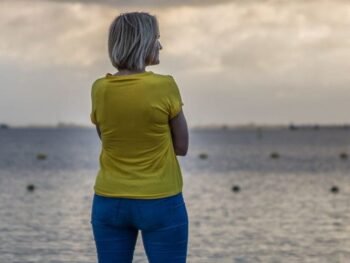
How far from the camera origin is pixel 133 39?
4.75 meters

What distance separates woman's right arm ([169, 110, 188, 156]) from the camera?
484 cm

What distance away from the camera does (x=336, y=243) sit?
19.3 meters

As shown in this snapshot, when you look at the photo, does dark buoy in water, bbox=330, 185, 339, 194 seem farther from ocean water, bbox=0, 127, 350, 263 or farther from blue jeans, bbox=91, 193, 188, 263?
blue jeans, bbox=91, 193, 188, 263

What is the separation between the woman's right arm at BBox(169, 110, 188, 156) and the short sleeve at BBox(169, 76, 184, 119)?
1.2 inches

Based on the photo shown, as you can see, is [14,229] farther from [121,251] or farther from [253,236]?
[121,251]

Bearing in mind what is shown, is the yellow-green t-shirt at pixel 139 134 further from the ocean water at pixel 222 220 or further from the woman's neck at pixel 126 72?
the ocean water at pixel 222 220

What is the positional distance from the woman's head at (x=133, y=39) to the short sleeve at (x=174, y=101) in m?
0.20

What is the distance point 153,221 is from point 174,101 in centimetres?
64

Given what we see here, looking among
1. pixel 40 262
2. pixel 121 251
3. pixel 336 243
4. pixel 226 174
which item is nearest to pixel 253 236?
pixel 336 243

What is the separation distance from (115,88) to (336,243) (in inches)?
597

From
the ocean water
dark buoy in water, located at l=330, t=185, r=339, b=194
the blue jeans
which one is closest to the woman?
the blue jeans

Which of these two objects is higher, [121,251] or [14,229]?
[121,251]

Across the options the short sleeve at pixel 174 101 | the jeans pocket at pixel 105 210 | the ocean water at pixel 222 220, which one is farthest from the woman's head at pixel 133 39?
the ocean water at pixel 222 220

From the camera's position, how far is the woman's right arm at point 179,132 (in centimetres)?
484
